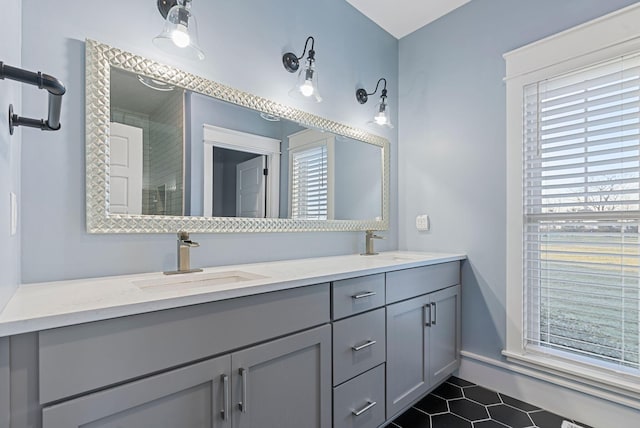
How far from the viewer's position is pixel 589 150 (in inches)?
68.0

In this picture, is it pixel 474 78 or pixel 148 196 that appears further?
Result: pixel 474 78

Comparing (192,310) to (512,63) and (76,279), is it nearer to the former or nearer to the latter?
(76,279)

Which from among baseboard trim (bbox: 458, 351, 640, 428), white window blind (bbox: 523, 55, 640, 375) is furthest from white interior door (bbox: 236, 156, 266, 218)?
baseboard trim (bbox: 458, 351, 640, 428)

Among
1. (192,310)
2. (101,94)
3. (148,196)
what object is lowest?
(192,310)

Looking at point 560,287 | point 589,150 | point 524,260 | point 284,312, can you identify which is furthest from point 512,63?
point 284,312

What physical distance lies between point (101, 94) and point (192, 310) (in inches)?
36.3

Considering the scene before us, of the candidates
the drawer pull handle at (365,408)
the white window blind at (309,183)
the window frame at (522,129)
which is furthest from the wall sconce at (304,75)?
the drawer pull handle at (365,408)

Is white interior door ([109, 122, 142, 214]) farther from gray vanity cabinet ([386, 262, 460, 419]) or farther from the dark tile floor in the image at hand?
the dark tile floor

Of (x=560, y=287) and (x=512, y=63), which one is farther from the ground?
(x=512, y=63)

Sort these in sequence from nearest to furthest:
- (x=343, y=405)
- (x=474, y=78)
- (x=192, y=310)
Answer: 1. (x=192, y=310)
2. (x=343, y=405)
3. (x=474, y=78)

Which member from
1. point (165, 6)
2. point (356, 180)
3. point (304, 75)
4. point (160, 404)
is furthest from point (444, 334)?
point (165, 6)

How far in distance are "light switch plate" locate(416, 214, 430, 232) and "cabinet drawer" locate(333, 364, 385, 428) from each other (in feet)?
3.88

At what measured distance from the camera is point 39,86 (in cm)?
72

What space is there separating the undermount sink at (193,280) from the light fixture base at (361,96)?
1.51 metres
